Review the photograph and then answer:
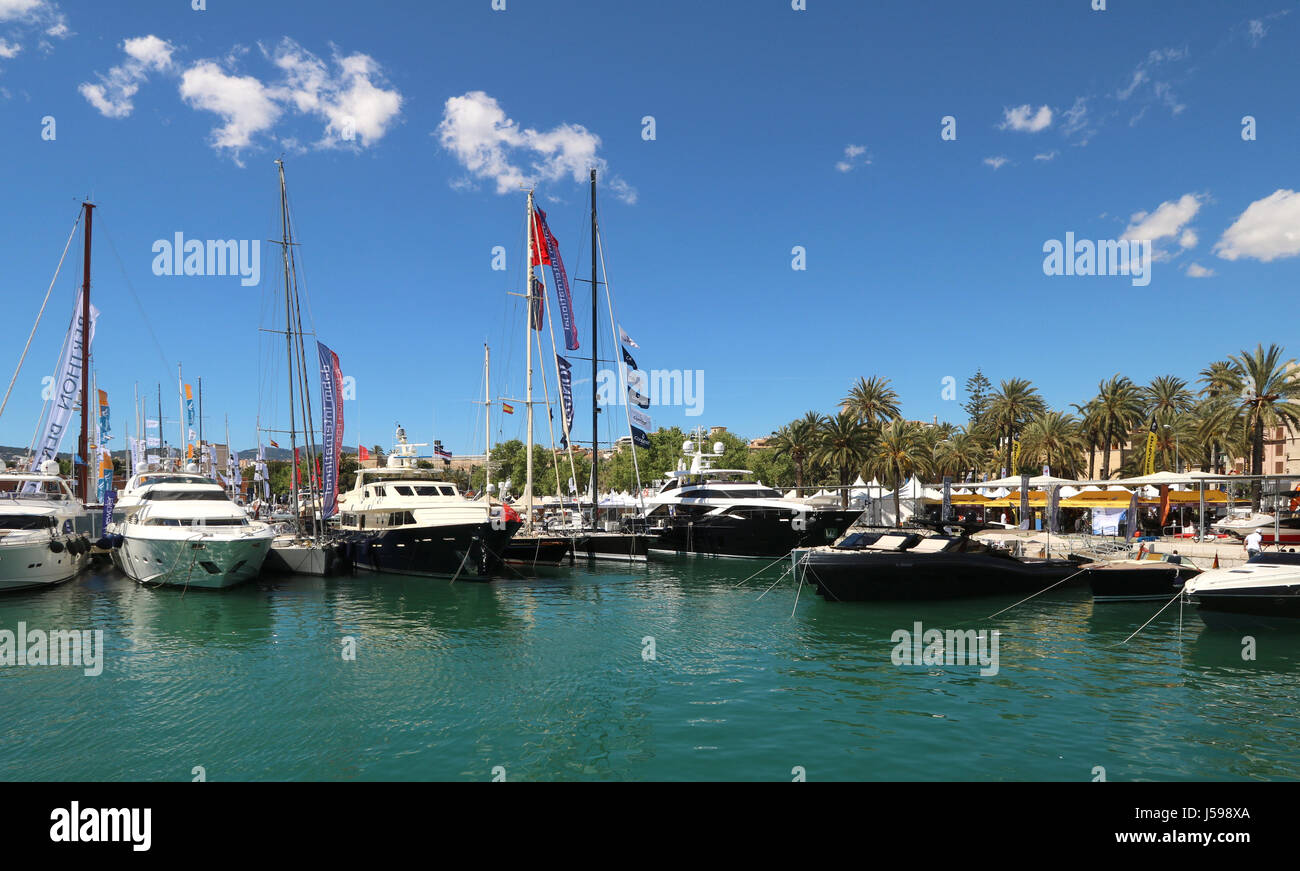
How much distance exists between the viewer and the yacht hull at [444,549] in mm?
28641

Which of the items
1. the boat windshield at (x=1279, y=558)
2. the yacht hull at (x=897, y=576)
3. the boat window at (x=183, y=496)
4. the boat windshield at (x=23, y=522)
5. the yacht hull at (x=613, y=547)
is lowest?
the yacht hull at (x=613, y=547)

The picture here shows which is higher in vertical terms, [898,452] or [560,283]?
[560,283]

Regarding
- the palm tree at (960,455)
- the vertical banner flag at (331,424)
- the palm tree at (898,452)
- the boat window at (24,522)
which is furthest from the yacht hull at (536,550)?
the palm tree at (960,455)

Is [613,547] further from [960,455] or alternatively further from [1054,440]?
[960,455]

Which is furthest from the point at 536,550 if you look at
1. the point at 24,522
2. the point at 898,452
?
the point at 898,452

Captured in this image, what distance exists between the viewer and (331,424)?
30.1 meters

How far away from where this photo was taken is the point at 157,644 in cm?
1719

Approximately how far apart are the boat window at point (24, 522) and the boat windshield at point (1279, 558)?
38033mm

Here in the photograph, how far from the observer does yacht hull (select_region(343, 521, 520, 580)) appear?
28641 millimetres

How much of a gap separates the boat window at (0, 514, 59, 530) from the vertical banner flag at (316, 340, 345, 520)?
9136 mm

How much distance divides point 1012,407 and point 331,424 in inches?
1941

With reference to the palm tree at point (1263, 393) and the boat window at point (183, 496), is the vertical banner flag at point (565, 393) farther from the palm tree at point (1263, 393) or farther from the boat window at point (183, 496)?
the palm tree at point (1263, 393)
